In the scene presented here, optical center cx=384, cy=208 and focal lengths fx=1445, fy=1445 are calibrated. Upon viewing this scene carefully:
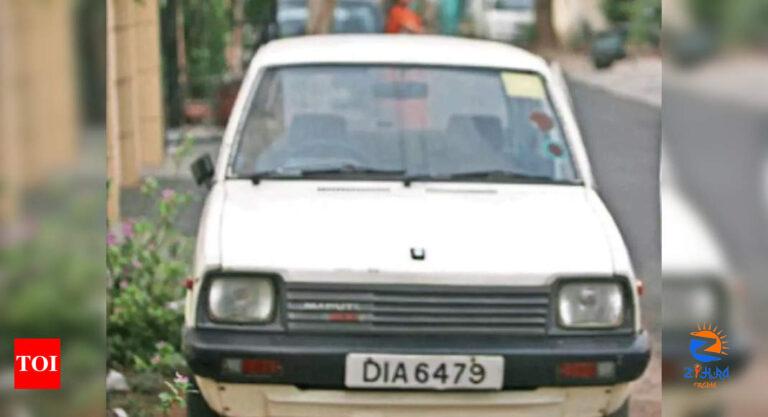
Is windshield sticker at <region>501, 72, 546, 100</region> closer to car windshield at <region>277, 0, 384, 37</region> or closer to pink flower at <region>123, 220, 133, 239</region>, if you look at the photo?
car windshield at <region>277, 0, 384, 37</region>

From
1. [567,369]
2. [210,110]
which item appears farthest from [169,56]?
[567,369]

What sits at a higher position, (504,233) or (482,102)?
(482,102)

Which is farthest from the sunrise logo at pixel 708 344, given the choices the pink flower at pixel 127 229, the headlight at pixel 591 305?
the pink flower at pixel 127 229

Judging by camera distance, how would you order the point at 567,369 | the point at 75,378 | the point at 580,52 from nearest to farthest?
1. the point at 567,369
2. the point at 75,378
3. the point at 580,52

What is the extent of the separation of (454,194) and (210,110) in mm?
1048

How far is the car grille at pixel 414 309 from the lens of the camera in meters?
4.78

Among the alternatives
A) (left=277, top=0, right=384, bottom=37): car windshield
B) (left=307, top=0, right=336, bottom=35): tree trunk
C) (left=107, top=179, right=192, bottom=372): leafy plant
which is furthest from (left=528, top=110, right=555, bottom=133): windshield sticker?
(left=107, top=179, right=192, bottom=372): leafy plant

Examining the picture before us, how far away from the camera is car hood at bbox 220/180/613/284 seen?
15.8ft

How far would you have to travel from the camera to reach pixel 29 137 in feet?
16.6

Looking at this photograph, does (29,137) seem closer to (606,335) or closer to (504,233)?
(504,233)

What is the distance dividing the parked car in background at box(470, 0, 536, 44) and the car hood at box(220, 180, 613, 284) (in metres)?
0.69

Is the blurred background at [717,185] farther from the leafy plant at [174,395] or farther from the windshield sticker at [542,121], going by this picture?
the leafy plant at [174,395]

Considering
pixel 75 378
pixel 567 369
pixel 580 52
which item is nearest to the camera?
pixel 567 369

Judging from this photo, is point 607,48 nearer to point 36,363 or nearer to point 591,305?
point 591,305
